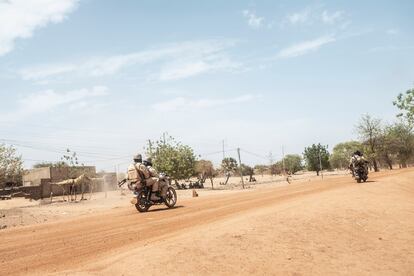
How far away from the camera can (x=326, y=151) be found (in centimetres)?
9694

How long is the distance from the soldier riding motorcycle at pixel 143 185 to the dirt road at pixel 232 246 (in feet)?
10.1

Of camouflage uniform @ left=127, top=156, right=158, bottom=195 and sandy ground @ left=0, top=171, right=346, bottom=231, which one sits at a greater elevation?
camouflage uniform @ left=127, top=156, right=158, bottom=195

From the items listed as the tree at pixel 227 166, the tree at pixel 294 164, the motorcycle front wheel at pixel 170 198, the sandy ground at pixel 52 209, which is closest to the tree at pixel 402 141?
the tree at pixel 227 166

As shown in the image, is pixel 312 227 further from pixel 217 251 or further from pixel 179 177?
pixel 179 177

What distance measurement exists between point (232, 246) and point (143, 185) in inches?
347

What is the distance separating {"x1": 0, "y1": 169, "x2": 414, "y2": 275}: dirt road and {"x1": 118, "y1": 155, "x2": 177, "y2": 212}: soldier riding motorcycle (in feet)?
10.1

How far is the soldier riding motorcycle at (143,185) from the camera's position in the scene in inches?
637

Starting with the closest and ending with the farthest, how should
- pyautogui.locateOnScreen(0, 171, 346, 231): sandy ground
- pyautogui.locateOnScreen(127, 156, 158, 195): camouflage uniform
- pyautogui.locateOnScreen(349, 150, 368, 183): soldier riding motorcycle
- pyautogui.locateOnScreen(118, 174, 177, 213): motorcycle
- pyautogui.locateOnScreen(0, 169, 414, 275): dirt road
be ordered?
pyautogui.locateOnScreen(0, 169, 414, 275): dirt road, pyautogui.locateOnScreen(127, 156, 158, 195): camouflage uniform, pyautogui.locateOnScreen(118, 174, 177, 213): motorcycle, pyautogui.locateOnScreen(0, 171, 346, 231): sandy ground, pyautogui.locateOnScreen(349, 150, 368, 183): soldier riding motorcycle

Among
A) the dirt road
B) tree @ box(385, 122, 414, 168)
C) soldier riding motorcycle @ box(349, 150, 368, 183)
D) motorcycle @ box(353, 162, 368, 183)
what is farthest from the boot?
tree @ box(385, 122, 414, 168)

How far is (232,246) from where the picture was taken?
26.3ft

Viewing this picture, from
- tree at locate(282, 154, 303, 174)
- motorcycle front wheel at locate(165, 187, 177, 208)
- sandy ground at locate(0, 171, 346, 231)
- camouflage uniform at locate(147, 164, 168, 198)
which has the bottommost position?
sandy ground at locate(0, 171, 346, 231)

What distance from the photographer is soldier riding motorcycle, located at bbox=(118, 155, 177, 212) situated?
53.1ft

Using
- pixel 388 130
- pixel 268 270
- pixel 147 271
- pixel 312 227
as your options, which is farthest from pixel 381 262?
pixel 388 130

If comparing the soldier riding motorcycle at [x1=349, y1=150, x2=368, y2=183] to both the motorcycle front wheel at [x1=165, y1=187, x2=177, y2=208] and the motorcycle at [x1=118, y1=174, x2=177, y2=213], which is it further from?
the motorcycle at [x1=118, y1=174, x2=177, y2=213]
